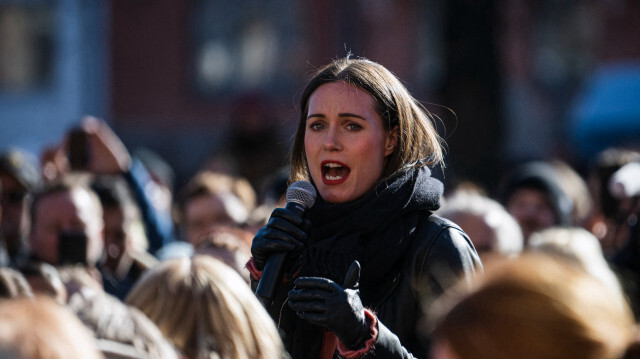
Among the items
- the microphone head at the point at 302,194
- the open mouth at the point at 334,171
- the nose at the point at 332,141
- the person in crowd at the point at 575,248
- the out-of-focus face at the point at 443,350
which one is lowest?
the person in crowd at the point at 575,248

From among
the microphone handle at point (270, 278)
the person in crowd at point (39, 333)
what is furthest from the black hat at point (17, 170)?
the person in crowd at point (39, 333)

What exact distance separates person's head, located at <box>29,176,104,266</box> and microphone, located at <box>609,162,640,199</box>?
9.35ft

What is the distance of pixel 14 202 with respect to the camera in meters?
6.34

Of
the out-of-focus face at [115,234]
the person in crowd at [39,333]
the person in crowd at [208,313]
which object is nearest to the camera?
the person in crowd at [39,333]

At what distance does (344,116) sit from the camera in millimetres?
3145

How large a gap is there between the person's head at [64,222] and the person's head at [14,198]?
1068 millimetres

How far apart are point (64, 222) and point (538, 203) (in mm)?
2849

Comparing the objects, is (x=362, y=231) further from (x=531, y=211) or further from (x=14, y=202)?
(x=14, y=202)

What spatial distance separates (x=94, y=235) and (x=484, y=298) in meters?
3.53

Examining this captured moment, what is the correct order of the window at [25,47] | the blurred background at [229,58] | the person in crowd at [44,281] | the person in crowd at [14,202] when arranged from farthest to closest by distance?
1. the window at [25,47]
2. the blurred background at [229,58]
3. the person in crowd at [14,202]
4. the person in crowd at [44,281]

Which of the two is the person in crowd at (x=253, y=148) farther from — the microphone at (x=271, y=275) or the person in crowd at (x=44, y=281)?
the microphone at (x=271, y=275)

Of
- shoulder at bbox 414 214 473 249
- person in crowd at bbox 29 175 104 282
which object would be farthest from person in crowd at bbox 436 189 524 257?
person in crowd at bbox 29 175 104 282

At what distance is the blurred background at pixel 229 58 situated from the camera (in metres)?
19.3

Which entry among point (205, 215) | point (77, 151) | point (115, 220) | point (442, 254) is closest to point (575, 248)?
point (442, 254)
